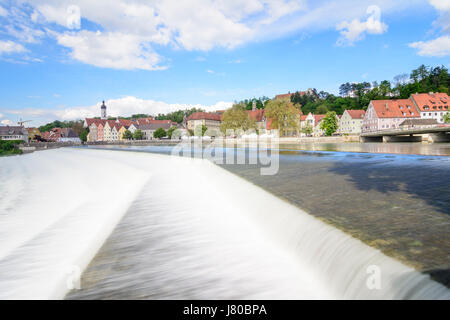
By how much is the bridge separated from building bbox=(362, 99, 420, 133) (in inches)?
1551

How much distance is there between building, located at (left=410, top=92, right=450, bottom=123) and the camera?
91125 mm

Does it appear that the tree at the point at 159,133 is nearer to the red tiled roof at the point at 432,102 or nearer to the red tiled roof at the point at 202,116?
the red tiled roof at the point at 202,116

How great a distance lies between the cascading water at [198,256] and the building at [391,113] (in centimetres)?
9574

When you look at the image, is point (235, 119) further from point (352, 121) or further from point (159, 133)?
point (159, 133)

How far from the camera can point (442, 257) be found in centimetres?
405

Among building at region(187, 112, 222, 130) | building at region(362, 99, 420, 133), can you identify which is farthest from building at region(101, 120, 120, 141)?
building at region(362, 99, 420, 133)

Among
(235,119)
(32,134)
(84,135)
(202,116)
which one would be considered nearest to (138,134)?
(202,116)

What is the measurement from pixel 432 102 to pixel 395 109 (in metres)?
12.2

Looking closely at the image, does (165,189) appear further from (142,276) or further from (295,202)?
(142,276)

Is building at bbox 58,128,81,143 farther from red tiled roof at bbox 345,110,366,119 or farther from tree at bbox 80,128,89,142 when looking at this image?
red tiled roof at bbox 345,110,366,119

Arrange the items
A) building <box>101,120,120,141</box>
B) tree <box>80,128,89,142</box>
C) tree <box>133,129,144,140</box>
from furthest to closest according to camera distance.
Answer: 1. tree <box>80,128,89,142</box>
2. building <box>101,120,120,141</box>
3. tree <box>133,129,144,140</box>

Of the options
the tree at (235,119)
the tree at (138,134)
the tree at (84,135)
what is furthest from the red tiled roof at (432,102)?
the tree at (84,135)

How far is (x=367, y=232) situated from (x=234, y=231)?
3158mm
